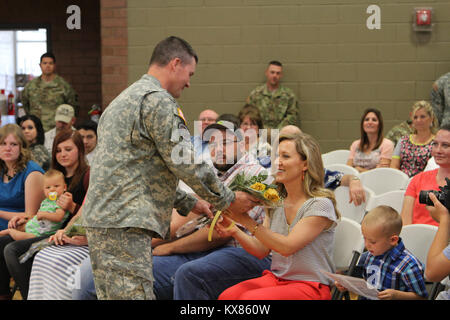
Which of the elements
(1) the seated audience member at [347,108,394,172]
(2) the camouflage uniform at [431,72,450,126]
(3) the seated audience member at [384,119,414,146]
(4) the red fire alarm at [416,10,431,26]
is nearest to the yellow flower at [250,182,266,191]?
(1) the seated audience member at [347,108,394,172]

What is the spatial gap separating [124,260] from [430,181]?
186cm

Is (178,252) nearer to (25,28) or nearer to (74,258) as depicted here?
(74,258)

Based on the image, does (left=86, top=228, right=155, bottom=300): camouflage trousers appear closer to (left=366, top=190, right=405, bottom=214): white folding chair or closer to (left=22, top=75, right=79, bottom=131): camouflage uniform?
(left=366, top=190, right=405, bottom=214): white folding chair

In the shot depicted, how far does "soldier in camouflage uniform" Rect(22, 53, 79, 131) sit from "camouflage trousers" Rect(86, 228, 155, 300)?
5.82m

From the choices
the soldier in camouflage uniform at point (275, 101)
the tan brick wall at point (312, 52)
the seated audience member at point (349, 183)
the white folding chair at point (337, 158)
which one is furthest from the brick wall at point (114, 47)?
the seated audience member at point (349, 183)

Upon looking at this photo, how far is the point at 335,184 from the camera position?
12.2ft

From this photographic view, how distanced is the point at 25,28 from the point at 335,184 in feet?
22.9

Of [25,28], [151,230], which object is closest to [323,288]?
[151,230]

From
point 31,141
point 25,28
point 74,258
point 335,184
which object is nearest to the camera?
point 74,258

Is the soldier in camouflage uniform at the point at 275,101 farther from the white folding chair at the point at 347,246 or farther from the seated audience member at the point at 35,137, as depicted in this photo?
the white folding chair at the point at 347,246

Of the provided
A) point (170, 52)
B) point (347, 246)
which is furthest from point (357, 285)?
point (170, 52)

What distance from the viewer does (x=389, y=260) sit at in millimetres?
2629

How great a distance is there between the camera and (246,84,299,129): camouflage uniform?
704cm

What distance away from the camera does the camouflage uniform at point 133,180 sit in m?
2.25
